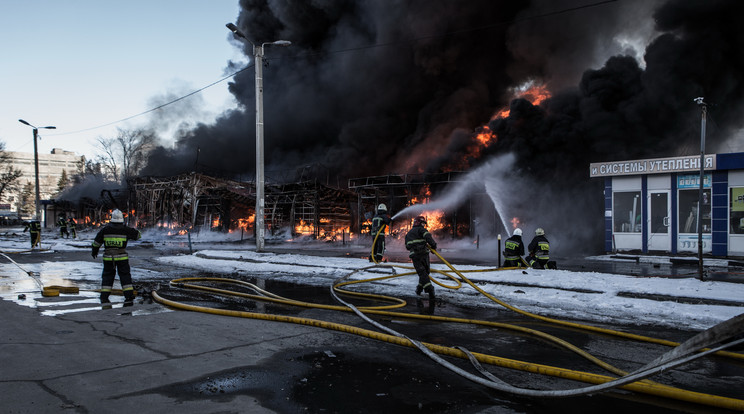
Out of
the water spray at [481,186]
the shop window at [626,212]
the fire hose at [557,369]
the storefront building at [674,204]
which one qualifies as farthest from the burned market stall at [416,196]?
the fire hose at [557,369]

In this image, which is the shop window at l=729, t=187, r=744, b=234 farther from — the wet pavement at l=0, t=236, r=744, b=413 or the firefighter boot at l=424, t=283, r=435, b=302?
the firefighter boot at l=424, t=283, r=435, b=302

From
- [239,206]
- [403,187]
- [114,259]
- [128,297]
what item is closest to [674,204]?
[403,187]

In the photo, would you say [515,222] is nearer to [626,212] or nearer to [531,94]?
[626,212]

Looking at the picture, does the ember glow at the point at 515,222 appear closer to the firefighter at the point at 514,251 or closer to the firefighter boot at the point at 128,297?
the firefighter at the point at 514,251

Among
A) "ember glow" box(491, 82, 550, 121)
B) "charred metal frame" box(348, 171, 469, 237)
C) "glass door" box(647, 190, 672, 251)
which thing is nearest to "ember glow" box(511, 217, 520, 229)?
"charred metal frame" box(348, 171, 469, 237)

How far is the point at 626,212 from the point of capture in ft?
55.7

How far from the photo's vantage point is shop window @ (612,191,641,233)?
16750 millimetres

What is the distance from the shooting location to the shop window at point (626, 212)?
16750 millimetres

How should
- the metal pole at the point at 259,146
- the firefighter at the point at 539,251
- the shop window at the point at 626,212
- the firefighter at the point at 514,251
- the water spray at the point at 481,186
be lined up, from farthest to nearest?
the water spray at the point at 481,186
the shop window at the point at 626,212
the metal pole at the point at 259,146
the firefighter at the point at 514,251
the firefighter at the point at 539,251

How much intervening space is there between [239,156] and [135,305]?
128ft

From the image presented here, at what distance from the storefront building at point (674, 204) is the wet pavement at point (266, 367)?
12153mm

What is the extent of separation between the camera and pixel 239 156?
44.4 m

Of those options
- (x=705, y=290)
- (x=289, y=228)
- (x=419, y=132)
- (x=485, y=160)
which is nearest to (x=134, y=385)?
(x=705, y=290)

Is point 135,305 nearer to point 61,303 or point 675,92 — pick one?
point 61,303
